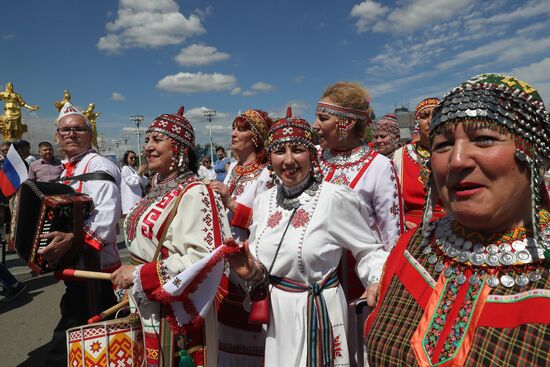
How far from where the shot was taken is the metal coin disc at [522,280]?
1.04 meters

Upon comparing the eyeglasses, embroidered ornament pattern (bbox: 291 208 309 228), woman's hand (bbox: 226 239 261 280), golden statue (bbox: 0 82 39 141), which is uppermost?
golden statue (bbox: 0 82 39 141)

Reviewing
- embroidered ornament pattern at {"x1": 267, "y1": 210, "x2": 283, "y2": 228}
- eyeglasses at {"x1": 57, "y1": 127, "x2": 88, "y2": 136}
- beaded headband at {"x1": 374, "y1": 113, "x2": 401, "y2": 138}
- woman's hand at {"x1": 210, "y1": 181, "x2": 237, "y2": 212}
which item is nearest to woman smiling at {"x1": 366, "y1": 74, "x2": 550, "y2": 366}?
embroidered ornament pattern at {"x1": 267, "y1": 210, "x2": 283, "y2": 228}

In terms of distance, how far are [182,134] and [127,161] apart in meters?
8.38

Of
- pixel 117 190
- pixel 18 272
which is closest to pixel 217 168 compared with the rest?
pixel 18 272

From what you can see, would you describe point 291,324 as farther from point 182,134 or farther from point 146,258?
point 182,134

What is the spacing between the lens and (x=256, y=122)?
3.74 m

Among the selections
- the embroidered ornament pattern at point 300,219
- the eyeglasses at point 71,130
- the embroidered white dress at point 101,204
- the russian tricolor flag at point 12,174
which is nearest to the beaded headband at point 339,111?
the embroidered ornament pattern at point 300,219

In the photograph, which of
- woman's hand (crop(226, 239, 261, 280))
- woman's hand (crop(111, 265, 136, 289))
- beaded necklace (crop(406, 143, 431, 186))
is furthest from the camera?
beaded necklace (crop(406, 143, 431, 186))

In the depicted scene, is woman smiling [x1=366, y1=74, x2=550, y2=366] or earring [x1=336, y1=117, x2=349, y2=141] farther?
earring [x1=336, y1=117, x2=349, y2=141]

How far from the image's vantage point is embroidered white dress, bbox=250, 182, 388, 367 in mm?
2107

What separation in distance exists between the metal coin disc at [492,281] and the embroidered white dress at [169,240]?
5.17 ft

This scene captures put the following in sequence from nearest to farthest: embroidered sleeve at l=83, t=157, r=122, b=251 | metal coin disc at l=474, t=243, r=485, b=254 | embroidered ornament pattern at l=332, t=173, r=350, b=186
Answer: metal coin disc at l=474, t=243, r=485, b=254, embroidered ornament pattern at l=332, t=173, r=350, b=186, embroidered sleeve at l=83, t=157, r=122, b=251

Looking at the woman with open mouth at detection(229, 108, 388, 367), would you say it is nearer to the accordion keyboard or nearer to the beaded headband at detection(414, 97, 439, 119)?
the accordion keyboard

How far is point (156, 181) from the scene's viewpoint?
2.75m
